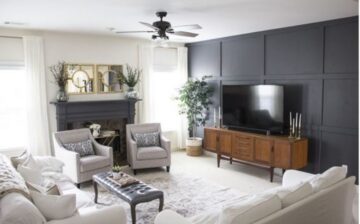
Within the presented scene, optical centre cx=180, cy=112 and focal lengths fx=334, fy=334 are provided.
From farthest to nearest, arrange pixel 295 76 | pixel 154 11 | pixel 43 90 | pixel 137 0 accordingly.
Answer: pixel 43 90 < pixel 295 76 < pixel 154 11 < pixel 137 0

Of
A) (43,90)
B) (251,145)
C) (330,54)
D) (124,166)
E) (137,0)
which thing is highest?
(137,0)

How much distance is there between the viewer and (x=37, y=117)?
5.89 metres

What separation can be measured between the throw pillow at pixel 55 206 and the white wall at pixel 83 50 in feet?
12.4

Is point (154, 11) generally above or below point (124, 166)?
above

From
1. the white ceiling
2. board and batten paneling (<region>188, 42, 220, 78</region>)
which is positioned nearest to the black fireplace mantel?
the white ceiling

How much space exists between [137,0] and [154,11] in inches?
22.4

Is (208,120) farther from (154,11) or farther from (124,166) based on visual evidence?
(154,11)

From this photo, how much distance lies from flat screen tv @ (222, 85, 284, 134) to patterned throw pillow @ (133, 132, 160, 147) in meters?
1.34

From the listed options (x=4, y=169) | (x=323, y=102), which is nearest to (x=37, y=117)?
(x=4, y=169)

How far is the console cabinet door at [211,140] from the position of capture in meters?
6.32

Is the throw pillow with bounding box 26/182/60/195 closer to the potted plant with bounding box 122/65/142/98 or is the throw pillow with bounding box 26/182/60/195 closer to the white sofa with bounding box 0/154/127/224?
the white sofa with bounding box 0/154/127/224

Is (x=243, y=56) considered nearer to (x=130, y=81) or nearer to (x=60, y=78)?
(x=130, y=81)

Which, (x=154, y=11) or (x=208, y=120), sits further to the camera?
(x=208, y=120)

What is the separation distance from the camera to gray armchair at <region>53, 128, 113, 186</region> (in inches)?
198
